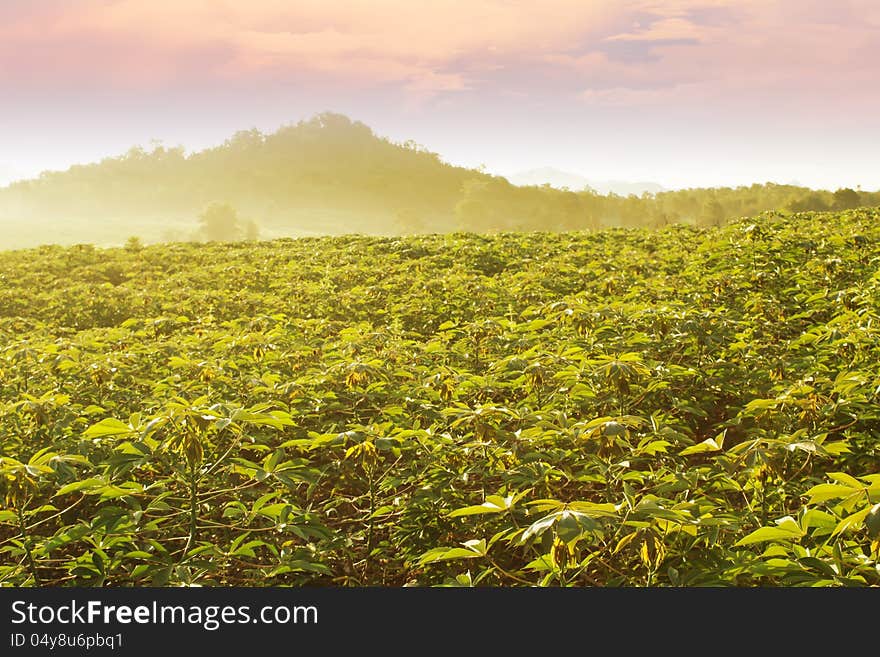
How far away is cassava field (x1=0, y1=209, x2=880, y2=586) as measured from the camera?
2.40 m

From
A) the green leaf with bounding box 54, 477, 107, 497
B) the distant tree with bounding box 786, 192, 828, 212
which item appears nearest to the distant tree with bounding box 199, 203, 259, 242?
the distant tree with bounding box 786, 192, 828, 212

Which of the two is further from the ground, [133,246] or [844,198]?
[844,198]

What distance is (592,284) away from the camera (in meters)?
8.41

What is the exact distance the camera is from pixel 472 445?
9.20 ft

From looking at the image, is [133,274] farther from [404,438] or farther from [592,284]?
[404,438]

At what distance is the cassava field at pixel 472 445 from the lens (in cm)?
240

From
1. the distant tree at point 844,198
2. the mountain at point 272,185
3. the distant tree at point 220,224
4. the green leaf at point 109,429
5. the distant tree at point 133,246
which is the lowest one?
the green leaf at point 109,429

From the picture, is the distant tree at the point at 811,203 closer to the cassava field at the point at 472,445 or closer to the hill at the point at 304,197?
the hill at the point at 304,197

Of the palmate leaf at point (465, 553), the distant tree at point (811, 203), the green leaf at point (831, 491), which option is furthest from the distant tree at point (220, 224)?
the green leaf at point (831, 491)

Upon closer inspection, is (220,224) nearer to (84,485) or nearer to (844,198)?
(844,198)

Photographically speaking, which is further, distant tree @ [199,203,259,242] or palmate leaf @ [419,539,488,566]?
distant tree @ [199,203,259,242]

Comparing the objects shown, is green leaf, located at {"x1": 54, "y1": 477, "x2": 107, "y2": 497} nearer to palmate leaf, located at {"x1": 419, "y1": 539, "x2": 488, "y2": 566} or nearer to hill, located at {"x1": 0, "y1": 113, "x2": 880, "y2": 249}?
palmate leaf, located at {"x1": 419, "y1": 539, "x2": 488, "y2": 566}

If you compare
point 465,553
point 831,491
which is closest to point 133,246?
point 465,553

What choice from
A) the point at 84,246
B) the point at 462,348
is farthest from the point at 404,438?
the point at 84,246
